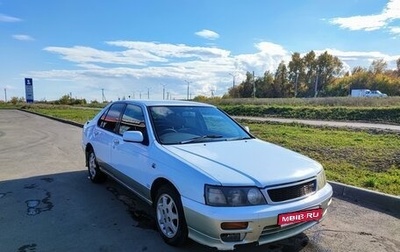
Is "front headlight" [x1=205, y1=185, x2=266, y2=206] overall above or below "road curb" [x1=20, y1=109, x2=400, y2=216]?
above

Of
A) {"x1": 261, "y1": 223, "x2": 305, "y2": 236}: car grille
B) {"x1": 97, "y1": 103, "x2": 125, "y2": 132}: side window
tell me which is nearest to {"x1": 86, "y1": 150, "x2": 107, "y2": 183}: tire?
{"x1": 97, "y1": 103, "x2": 125, "y2": 132}: side window

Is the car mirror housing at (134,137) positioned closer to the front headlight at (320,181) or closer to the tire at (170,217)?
the tire at (170,217)

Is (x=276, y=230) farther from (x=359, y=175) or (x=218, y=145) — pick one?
(x=359, y=175)

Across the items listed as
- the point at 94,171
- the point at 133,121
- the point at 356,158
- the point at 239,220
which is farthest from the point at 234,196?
the point at 356,158

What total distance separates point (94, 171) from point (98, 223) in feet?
6.33

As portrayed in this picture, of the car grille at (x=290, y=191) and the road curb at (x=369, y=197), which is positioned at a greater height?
the car grille at (x=290, y=191)

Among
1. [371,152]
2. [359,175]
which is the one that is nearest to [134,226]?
[359,175]

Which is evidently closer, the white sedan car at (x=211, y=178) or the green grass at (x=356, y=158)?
the white sedan car at (x=211, y=178)

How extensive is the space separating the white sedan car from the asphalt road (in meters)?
0.38

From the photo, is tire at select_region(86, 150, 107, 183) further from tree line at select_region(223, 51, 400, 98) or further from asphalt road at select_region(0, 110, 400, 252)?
tree line at select_region(223, 51, 400, 98)

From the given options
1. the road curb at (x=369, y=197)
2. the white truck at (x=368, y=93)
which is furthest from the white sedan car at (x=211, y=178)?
the white truck at (x=368, y=93)

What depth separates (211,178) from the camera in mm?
3240

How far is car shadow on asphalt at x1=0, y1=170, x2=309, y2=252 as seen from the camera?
3740mm

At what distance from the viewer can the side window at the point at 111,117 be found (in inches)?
217
